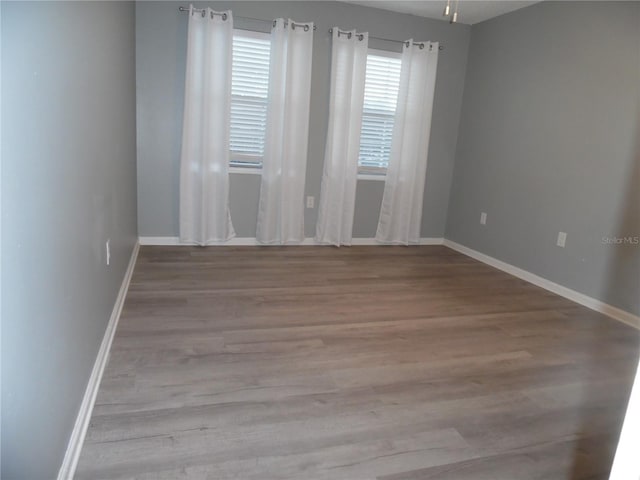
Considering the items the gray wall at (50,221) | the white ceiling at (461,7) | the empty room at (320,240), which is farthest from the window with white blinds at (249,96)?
the gray wall at (50,221)

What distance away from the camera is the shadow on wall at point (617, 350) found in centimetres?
158

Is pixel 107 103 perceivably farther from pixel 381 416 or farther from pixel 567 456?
pixel 567 456

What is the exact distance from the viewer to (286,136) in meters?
4.04

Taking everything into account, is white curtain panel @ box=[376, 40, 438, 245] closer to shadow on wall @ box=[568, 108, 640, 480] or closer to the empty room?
the empty room

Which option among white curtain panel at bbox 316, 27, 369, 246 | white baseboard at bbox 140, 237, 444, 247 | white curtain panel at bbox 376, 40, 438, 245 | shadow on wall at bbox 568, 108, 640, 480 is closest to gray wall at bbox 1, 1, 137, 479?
shadow on wall at bbox 568, 108, 640, 480

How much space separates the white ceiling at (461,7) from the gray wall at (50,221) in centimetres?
284

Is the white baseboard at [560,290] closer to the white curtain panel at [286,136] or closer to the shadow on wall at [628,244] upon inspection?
the shadow on wall at [628,244]

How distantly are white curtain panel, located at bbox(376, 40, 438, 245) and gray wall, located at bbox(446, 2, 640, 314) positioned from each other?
0.52 meters

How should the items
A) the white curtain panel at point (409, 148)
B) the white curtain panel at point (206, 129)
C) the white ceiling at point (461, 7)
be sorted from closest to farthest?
the white curtain panel at point (206, 129) → the white ceiling at point (461, 7) → the white curtain panel at point (409, 148)

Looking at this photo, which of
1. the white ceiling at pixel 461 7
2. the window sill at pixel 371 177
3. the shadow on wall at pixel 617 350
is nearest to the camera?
the shadow on wall at pixel 617 350

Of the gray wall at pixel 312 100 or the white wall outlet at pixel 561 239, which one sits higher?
the gray wall at pixel 312 100

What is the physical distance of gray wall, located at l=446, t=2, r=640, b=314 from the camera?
3.01 metres

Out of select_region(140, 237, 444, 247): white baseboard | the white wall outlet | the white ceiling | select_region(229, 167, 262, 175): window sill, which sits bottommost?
select_region(140, 237, 444, 247): white baseboard

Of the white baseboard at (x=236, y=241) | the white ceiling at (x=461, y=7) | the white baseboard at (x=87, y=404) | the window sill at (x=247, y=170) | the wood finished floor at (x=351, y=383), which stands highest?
the white ceiling at (x=461, y=7)
